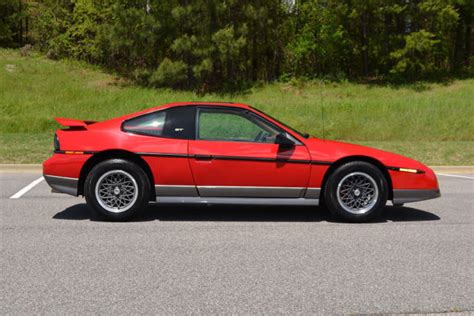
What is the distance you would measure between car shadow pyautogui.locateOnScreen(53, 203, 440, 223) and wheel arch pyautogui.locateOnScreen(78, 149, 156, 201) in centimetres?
49

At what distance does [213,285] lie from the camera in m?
4.33

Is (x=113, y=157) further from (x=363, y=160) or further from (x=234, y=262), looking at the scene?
(x=363, y=160)

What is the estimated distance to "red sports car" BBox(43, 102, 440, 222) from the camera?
22.0ft

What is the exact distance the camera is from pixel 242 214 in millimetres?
7461

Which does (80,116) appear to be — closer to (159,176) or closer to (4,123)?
(4,123)

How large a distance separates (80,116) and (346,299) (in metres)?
24.6

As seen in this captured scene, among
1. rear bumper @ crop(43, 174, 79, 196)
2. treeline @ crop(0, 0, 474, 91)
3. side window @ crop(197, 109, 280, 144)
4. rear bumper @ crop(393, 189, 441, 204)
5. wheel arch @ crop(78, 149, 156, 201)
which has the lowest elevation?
rear bumper @ crop(393, 189, 441, 204)

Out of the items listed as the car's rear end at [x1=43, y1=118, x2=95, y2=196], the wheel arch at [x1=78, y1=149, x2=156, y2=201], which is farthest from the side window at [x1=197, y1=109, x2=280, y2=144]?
the car's rear end at [x1=43, y1=118, x2=95, y2=196]

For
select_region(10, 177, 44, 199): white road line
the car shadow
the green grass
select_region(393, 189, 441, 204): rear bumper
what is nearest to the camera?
select_region(393, 189, 441, 204): rear bumper

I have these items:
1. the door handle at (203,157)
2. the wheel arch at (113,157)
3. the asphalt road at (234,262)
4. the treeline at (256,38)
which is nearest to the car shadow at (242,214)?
the asphalt road at (234,262)

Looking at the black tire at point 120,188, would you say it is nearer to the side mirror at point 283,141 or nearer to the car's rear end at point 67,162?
the car's rear end at point 67,162

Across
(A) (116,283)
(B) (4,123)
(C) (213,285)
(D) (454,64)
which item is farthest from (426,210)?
(D) (454,64)

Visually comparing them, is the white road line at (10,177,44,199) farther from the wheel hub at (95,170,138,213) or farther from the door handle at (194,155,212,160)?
the door handle at (194,155,212,160)

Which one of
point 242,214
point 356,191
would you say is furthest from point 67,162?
point 356,191
